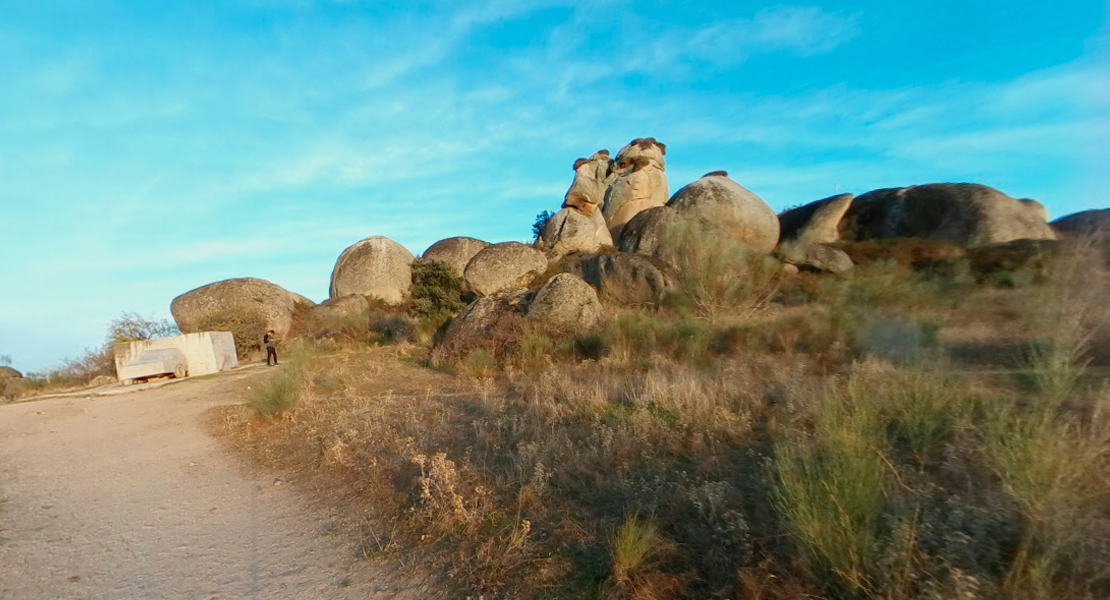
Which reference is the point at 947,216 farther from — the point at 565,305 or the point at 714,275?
the point at 565,305

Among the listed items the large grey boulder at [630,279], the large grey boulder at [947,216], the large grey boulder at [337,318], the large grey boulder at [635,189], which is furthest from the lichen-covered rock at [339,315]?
the large grey boulder at [947,216]

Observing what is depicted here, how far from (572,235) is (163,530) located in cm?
2296

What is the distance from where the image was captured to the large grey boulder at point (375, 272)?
25812 millimetres

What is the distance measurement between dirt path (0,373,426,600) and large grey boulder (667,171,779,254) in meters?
20.8

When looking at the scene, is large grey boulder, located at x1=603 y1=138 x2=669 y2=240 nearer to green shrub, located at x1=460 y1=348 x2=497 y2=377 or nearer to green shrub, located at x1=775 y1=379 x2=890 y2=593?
green shrub, located at x1=460 y1=348 x2=497 y2=377

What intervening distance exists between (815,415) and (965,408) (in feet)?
4.20

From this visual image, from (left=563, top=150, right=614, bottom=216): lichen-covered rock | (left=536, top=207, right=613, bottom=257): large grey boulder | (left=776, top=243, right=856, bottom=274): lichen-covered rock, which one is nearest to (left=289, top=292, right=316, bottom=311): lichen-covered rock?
(left=536, top=207, right=613, bottom=257): large grey boulder

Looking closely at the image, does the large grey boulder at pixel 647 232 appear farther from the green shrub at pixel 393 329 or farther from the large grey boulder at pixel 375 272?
the large grey boulder at pixel 375 272

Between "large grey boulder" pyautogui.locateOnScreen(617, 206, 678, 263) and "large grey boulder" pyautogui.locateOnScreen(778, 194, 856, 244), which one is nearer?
"large grey boulder" pyautogui.locateOnScreen(617, 206, 678, 263)

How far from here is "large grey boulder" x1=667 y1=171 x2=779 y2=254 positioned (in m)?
24.4

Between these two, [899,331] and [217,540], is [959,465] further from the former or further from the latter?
[899,331]

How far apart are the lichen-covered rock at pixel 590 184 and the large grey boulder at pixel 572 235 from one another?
193 cm

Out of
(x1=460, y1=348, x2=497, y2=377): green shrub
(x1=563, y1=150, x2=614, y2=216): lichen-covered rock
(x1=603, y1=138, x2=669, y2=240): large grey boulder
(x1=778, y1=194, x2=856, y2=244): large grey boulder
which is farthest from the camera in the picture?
(x1=603, y1=138, x2=669, y2=240): large grey boulder

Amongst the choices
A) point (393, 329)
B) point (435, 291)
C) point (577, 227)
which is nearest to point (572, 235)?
point (577, 227)
